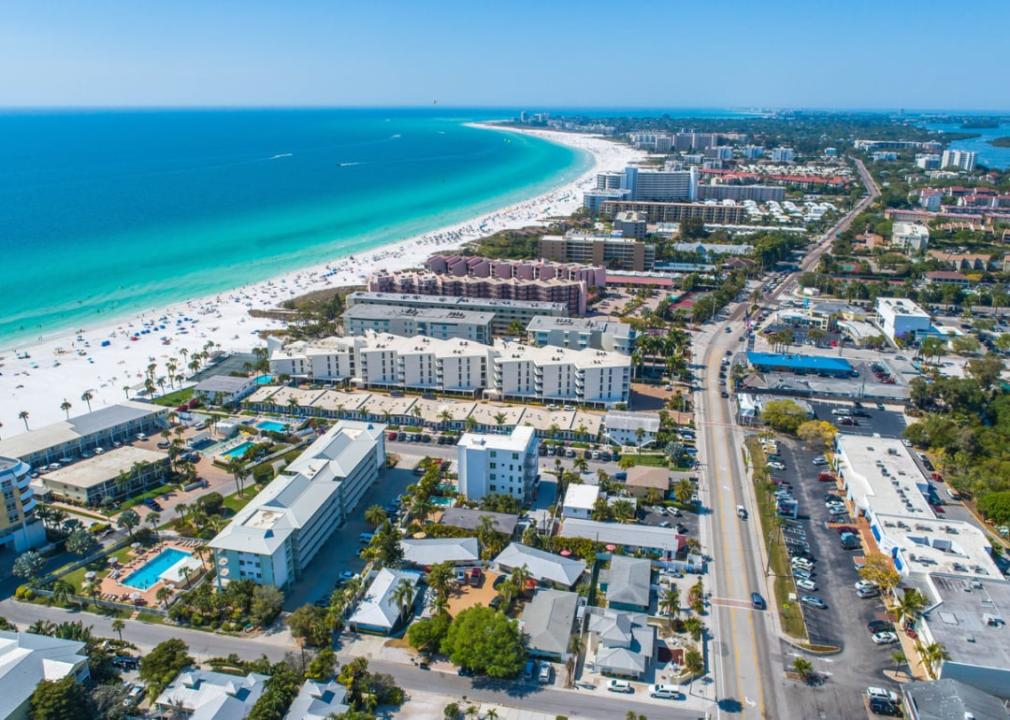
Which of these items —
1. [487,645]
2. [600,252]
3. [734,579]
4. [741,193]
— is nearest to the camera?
[487,645]

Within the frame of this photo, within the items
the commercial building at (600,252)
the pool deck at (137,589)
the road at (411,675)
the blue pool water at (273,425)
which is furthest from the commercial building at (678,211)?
the road at (411,675)

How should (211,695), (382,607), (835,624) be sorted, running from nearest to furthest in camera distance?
(211,695) < (382,607) < (835,624)

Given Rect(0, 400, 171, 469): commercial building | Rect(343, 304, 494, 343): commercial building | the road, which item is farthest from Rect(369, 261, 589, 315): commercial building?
the road

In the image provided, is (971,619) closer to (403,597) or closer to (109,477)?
(403,597)

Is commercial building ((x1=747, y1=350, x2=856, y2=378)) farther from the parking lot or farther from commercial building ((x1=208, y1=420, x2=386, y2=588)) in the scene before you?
commercial building ((x1=208, y1=420, x2=386, y2=588))

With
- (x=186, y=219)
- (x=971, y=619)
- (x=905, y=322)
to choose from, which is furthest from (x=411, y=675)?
(x=186, y=219)

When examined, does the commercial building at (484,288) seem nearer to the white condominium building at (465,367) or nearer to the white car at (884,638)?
the white condominium building at (465,367)

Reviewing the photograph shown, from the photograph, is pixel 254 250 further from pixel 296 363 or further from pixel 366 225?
pixel 296 363
